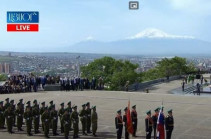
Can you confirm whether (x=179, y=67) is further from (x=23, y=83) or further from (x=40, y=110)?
(x=40, y=110)

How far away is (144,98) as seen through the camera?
2755 centimetres

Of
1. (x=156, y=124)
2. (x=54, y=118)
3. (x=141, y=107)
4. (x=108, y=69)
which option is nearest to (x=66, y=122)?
(x=54, y=118)

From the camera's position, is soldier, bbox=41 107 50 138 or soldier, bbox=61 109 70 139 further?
soldier, bbox=41 107 50 138

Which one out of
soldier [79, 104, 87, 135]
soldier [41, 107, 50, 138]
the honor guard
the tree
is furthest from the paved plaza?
the tree

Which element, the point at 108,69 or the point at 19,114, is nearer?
the point at 19,114

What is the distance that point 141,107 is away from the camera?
23250 millimetres

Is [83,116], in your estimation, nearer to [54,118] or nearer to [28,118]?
[54,118]

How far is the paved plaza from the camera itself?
52.6 feet

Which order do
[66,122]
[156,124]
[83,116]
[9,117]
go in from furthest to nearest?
1. [9,117]
2. [83,116]
3. [66,122]
4. [156,124]

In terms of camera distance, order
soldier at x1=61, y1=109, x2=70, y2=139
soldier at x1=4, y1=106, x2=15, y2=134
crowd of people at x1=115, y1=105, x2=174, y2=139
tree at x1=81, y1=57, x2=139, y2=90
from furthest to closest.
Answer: tree at x1=81, y1=57, x2=139, y2=90, soldier at x1=4, y1=106, x2=15, y2=134, soldier at x1=61, y1=109, x2=70, y2=139, crowd of people at x1=115, y1=105, x2=174, y2=139

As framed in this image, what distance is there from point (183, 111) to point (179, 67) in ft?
184

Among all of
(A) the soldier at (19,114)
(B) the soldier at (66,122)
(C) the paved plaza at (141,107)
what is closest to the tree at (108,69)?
(C) the paved plaza at (141,107)

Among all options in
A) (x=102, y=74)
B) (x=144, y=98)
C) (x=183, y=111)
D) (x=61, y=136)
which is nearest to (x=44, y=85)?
(x=144, y=98)

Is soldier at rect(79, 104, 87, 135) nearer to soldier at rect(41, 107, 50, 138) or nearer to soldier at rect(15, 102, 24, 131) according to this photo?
soldier at rect(41, 107, 50, 138)
